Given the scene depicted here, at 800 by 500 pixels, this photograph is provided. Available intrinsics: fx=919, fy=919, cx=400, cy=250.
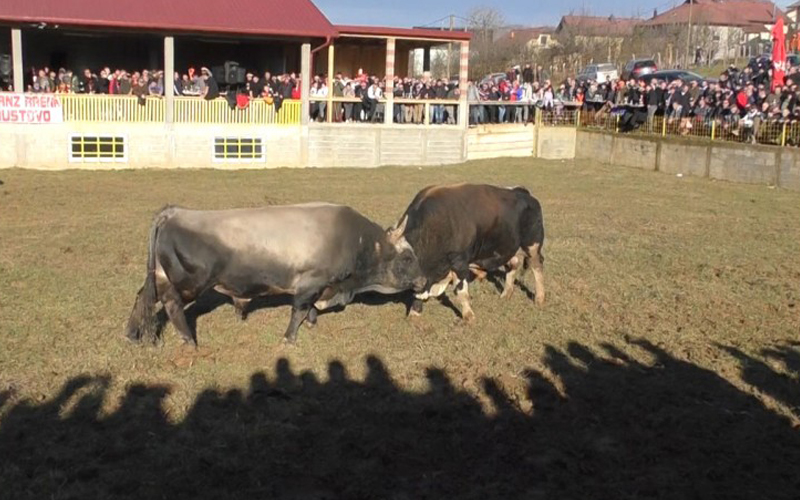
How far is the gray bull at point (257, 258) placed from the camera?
26.8 feet

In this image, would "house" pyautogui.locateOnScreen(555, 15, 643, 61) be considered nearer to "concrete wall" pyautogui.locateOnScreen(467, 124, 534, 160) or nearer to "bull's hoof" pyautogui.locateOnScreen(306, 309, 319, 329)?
"concrete wall" pyautogui.locateOnScreen(467, 124, 534, 160)

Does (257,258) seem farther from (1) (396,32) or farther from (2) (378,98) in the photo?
(1) (396,32)

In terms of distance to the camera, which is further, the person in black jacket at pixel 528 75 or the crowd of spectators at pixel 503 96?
the person in black jacket at pixel 528 75

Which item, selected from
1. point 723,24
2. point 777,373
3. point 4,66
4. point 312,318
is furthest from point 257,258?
point 723,24

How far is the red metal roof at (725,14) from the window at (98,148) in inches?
2445

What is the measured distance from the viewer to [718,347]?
887cm

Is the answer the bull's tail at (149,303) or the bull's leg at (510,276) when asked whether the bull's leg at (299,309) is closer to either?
the bull's tail at (149,303)

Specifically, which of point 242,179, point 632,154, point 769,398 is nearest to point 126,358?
point 769,398

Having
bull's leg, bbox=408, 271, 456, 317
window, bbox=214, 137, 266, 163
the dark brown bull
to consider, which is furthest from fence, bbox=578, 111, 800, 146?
bull's leg, bbox=408, 271, 456, 317

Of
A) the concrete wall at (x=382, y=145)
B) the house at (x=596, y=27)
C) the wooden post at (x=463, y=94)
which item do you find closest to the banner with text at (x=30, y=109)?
the concrete wall at (x=382, y=145)

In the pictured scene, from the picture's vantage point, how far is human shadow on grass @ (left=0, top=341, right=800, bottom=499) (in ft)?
19.1

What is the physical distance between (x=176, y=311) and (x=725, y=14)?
8752cm

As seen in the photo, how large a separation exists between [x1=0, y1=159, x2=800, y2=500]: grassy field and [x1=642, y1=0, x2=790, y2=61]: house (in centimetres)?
6019

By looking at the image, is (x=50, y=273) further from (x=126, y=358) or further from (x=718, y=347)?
(x=718, y=347)
